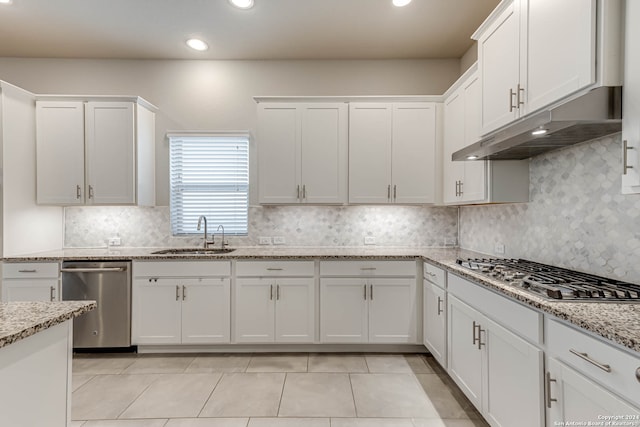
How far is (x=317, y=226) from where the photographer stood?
3629 millimetres

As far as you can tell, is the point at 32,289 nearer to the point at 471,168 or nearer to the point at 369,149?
the point at 369,149

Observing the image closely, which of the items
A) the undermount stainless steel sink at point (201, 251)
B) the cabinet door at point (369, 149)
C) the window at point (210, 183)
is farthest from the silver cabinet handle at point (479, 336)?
the window at point (210, 183)

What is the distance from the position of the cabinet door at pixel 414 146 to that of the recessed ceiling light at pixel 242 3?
163 centimetres

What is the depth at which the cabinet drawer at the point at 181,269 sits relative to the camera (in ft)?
9.88

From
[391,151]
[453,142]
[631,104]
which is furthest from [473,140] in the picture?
[631,104]

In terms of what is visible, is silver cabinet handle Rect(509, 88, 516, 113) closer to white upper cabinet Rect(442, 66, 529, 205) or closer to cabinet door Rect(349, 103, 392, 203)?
white upper cabinet Rect(442, 66, 529, 205)

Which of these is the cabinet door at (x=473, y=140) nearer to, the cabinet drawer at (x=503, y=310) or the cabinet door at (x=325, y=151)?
the cabinet drawer at (x=503, y=310)

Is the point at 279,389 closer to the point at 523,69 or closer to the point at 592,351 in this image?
the point at 592,351

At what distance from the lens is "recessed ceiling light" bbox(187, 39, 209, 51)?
3.24m

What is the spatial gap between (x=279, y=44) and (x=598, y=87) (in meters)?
2.82

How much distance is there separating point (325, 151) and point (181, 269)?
1.83m

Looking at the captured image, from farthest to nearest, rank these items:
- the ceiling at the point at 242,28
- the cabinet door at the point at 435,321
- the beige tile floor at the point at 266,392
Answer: the ceiling at the point at 242,28
the cabinet door at the point at 435,321
the beige tile floor at the point at 266,392

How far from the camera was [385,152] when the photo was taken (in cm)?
329

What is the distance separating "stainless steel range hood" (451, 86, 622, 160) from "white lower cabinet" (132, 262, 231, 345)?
257 centimetres
